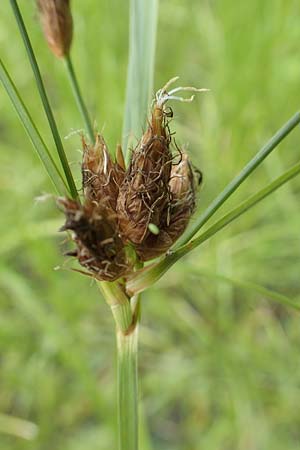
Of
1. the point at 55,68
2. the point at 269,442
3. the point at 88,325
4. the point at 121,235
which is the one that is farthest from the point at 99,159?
the point at 269,442

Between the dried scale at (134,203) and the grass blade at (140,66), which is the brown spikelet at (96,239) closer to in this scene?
the dried scale at (134,203)

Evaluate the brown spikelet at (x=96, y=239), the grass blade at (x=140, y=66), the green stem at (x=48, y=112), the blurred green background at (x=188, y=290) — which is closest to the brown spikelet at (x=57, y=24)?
the grass blade at (x=140, y=66)

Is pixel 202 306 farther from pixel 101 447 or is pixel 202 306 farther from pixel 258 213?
pixel 101 447

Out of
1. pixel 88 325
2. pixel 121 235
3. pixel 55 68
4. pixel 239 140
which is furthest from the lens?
pixel 88 325

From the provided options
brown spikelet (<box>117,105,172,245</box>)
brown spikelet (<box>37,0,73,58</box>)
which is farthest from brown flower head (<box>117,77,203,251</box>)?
brown spikelet (<box>37,0,73,58</box>)

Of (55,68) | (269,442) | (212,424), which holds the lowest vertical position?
(269,442)
